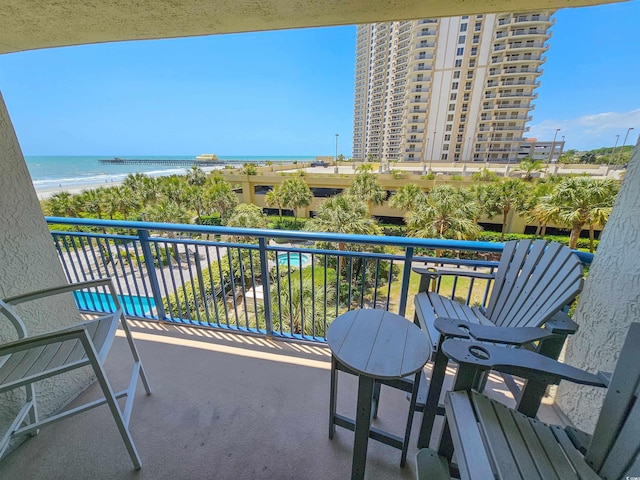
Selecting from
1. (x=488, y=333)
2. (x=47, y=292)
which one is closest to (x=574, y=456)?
(x=488, y=333)

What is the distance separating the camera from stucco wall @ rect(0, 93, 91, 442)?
136 centimetres

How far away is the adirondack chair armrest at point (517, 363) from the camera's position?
898mm

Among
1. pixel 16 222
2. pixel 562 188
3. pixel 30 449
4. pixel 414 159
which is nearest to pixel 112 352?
pixel 30 449

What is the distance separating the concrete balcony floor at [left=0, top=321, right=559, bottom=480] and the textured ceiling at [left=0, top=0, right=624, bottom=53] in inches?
85.4

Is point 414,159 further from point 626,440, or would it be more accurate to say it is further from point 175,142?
point 175,142

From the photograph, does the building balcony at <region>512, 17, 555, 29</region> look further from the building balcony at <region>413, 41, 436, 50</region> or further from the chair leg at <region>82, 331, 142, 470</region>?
the chair leg at <region>82, 331, 142, 470</region>

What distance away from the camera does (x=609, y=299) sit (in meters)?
1.30

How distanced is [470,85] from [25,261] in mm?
49009

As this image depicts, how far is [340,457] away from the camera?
1332mm

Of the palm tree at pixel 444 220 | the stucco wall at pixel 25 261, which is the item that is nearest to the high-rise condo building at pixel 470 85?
the palm tree at pixel 444 220

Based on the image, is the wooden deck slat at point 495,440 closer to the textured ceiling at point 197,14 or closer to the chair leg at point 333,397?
the chair leg at point 333,397

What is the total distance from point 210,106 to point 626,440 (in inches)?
2790

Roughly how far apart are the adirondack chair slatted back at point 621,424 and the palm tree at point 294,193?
1942 centimetres

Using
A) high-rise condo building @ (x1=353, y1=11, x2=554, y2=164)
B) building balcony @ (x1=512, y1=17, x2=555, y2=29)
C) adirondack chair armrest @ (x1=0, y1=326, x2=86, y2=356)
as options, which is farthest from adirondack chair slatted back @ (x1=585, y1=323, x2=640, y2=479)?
building balcony @ (x1=512, y1=17, x2=555, y2=29)
